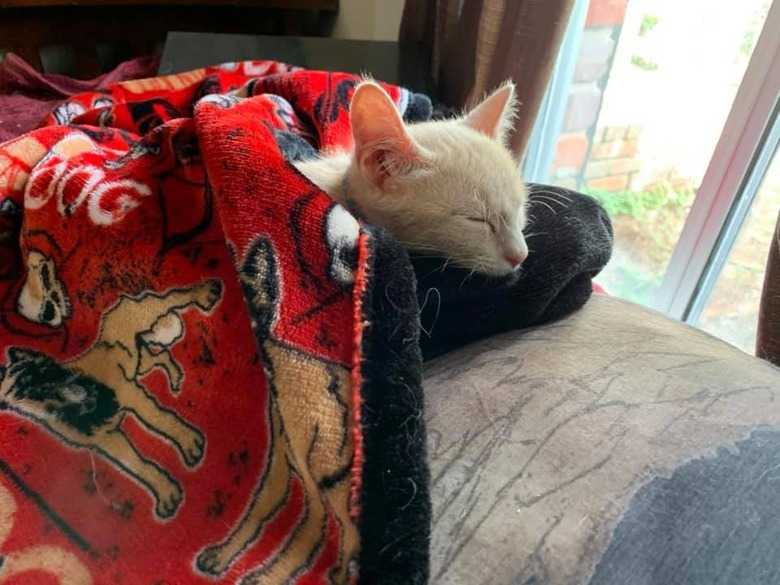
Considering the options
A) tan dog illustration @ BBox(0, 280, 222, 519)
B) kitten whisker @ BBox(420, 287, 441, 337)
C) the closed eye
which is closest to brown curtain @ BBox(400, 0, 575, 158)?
the closed eye

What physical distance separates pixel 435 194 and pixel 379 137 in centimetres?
9

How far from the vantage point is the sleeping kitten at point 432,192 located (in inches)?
24.5

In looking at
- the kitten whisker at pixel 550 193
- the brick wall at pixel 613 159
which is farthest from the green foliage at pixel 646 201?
the kitten whisker at pixel 550 193

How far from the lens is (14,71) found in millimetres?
1556

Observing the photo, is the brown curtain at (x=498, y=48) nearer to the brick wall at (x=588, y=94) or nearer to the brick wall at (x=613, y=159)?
the brick wall at (x=588, y=94)

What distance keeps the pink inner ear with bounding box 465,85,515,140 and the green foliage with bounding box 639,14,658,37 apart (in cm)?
69

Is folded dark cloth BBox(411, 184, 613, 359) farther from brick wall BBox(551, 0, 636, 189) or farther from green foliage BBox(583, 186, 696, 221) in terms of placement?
brick wall BBox(551, 0, 636, 189)

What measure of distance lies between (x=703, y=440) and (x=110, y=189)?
0.59 metres

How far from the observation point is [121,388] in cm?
55

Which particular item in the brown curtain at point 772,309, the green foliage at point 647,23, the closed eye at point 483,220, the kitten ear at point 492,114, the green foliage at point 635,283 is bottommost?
the green foliage at point 635,283

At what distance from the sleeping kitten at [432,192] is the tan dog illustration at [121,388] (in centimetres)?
22

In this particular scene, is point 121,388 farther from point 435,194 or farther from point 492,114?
point 492,114

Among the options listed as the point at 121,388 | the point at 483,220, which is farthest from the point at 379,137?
the point at 121,388

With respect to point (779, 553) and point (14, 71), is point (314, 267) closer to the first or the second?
point (779, 553)
